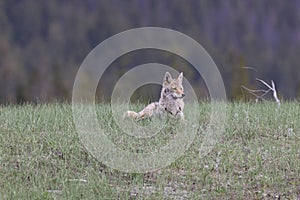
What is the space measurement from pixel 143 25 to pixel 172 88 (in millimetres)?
63289

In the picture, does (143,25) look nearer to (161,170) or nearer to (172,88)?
(172,88)

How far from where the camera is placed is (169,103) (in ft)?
33.6

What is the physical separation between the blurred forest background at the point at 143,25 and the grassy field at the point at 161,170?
3973 centimetres

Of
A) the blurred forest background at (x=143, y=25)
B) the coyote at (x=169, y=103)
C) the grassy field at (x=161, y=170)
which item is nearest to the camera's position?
the grassy field at (x=161, y=170)

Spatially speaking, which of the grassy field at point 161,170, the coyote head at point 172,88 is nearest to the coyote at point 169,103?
the coyote head at point 172,88

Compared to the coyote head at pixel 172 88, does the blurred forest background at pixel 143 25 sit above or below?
above

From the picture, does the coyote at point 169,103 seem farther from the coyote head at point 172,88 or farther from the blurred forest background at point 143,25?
the blurred forest background at point 143,25

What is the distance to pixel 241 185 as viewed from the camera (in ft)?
25.5

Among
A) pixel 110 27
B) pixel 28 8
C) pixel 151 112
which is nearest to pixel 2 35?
pixel 110 27

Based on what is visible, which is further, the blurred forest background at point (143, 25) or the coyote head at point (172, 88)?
the blurred forest background at point (143, 25)

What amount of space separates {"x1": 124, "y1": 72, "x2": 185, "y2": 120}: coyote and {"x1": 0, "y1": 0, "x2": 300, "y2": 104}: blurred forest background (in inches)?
1538

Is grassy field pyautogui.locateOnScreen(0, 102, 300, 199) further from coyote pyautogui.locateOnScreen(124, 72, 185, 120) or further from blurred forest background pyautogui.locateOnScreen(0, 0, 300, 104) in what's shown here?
blurred forest background pyautogui.locateOnScreen(0, 0, 300, 104)

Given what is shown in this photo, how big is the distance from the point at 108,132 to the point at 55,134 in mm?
706

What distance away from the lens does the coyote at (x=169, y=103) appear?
10.2 m
